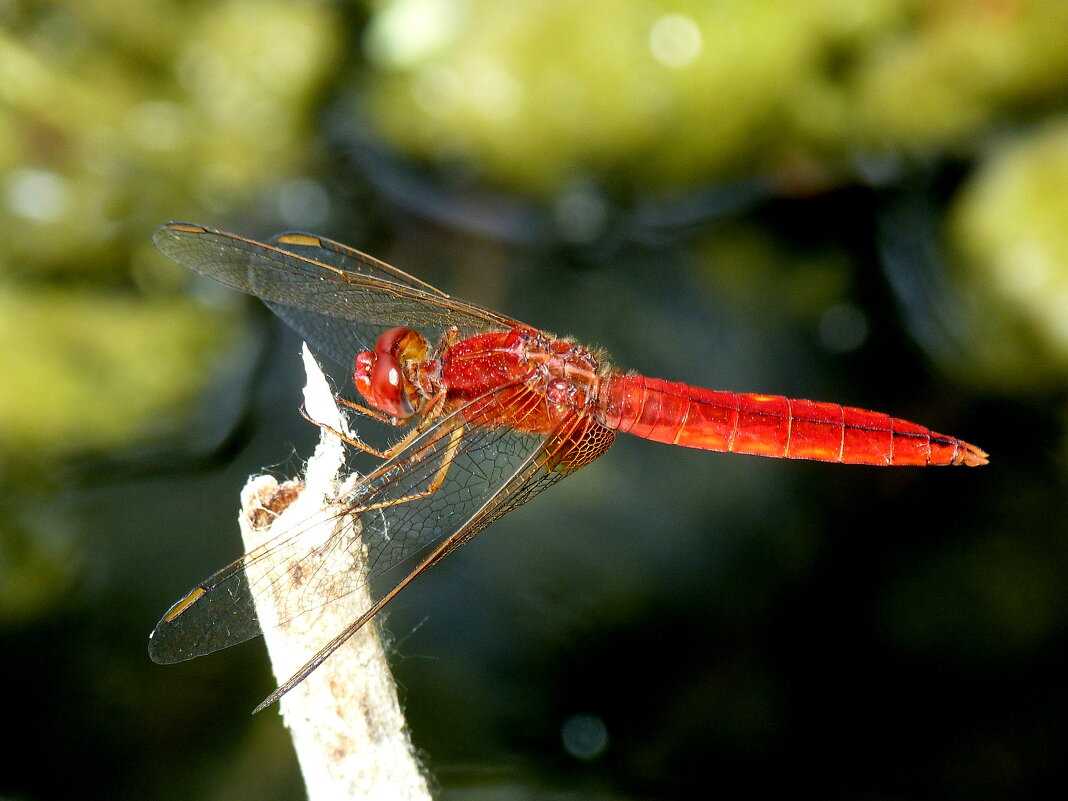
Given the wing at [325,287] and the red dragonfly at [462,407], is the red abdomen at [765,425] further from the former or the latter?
the wing at [325,287]

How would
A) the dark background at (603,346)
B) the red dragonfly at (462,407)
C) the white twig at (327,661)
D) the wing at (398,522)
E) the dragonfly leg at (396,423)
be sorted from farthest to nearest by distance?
the dark background at (603,346) < the red dragonfly at (462,407) < the dragonfly leg at (396,423) < the wing at (398,522) < the white twig at (327,661)

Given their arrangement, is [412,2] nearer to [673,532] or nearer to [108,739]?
[673,532]

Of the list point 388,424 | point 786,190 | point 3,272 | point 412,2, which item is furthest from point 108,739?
point 786,190

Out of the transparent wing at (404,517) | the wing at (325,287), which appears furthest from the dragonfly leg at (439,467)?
the wing at (325,287)

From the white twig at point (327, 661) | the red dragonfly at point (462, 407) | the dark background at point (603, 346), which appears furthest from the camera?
the dark background at point (603, 346)

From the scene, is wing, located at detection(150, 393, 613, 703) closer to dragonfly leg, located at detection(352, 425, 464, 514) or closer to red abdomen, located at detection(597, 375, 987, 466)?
dragonfly leg, located at detection(352, 425, 464, 514)

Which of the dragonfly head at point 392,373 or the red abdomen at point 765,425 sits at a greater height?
the dragonfly head at point 392,373

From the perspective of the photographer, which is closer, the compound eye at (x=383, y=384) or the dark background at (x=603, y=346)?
the compound eye at (x=383, y=384)
